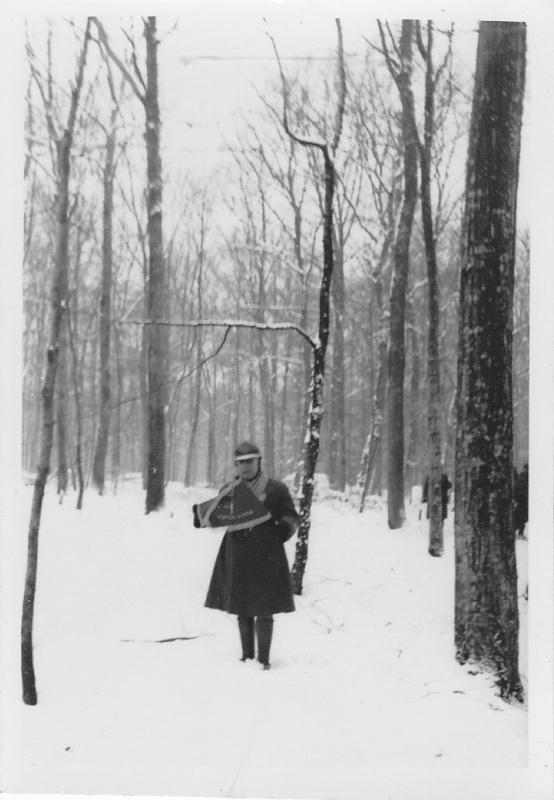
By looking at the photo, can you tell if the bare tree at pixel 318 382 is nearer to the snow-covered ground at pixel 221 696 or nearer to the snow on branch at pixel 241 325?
the snow on branch at pixel 241 325

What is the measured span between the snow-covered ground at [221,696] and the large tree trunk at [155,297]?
5.60 ft

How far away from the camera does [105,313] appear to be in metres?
5.96

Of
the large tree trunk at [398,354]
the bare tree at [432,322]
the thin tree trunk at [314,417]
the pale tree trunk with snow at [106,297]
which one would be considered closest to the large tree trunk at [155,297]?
the pale tree trunk with snow at [106,297]

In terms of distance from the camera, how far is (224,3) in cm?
426

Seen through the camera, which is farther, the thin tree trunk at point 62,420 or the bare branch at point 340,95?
the thin tree trunk at point 62,420

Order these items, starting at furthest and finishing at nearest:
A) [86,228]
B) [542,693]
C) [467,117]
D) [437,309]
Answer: [437,309], [86,228], [467,117], [542,693]

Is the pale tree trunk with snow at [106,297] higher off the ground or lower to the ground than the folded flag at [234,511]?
higher

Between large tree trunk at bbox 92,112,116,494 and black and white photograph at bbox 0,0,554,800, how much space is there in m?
0.05

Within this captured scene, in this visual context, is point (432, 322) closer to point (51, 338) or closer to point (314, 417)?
point (314, 417)

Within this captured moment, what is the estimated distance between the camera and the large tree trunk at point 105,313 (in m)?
4.89

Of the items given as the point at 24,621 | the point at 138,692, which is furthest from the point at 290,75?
the point at 138,692

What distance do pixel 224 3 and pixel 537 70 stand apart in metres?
2.20

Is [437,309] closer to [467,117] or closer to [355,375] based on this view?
[355,375]

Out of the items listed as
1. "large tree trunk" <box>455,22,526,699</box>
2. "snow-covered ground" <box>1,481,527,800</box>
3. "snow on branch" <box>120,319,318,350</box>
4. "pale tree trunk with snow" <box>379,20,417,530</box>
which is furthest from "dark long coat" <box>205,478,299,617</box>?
"pale tree trunk with snow" <box>379,20,417,530</box>
